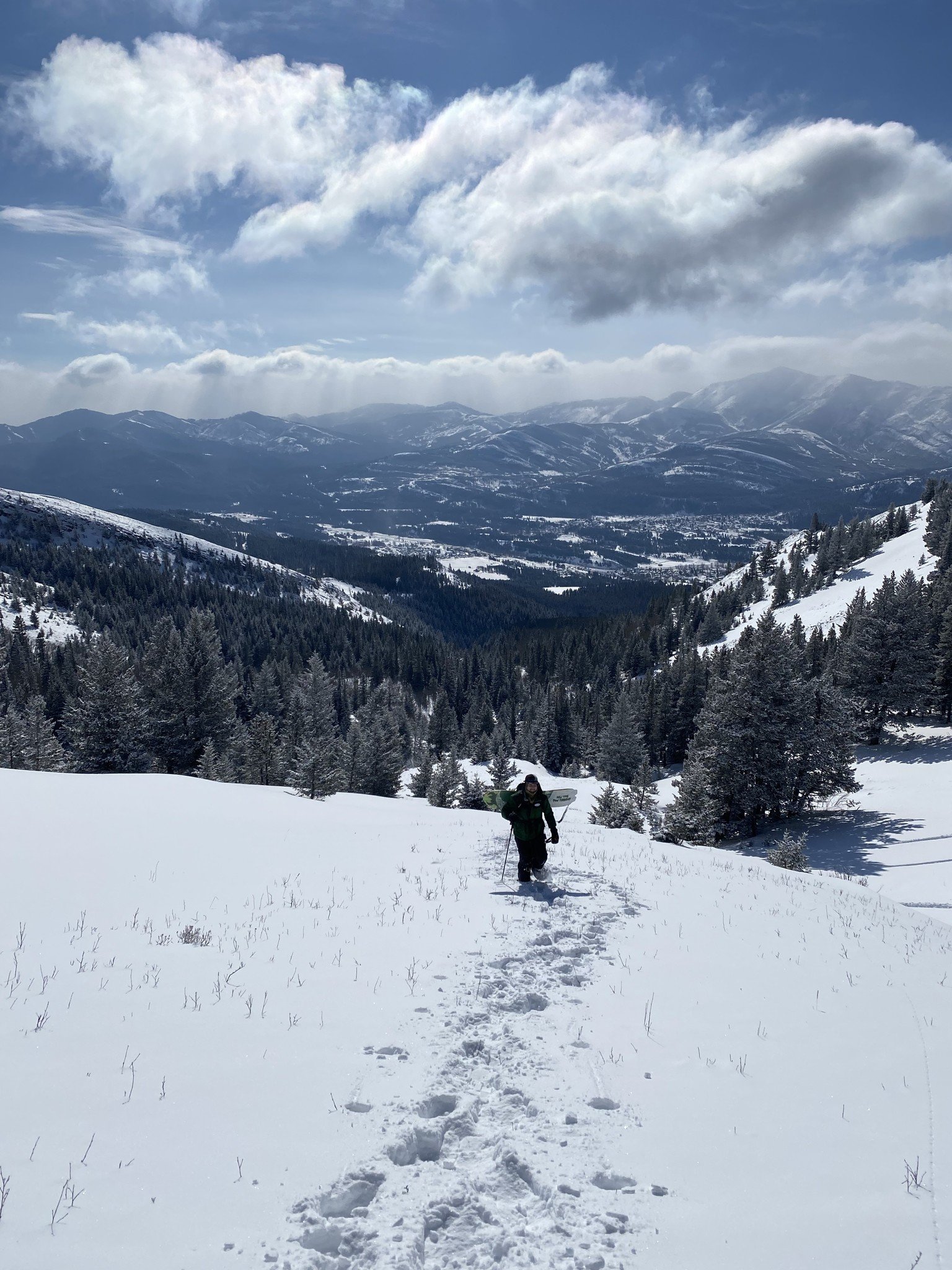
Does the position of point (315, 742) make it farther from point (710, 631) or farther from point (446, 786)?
point (710, 631)

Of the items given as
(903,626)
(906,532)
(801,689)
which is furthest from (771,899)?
(906,532)

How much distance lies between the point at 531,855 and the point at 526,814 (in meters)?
0.88

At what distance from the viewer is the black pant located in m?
12.9

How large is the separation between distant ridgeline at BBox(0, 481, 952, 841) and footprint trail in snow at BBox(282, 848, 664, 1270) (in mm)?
26991

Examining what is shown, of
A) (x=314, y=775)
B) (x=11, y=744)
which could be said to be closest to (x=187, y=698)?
(x=314, y=775)

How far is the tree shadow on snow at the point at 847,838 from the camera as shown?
2638cm

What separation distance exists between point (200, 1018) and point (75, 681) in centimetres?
8866

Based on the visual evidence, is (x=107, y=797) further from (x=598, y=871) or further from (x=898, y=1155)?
(x=898, y=1155)

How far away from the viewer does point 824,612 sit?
99688 millimetres

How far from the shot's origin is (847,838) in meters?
29.8

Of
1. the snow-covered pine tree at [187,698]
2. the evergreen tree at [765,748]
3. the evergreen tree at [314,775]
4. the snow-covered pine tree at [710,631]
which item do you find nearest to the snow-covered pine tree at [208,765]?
the snow-covered pine tree at [187,698]

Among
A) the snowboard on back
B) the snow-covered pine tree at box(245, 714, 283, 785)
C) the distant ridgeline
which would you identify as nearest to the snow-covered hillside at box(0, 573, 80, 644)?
the distant ridgeline

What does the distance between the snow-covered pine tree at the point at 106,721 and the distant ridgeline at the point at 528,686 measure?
10 centimetres

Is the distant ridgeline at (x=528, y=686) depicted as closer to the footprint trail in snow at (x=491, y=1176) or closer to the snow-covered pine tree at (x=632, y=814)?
the snow-covered pine tree at (x=632, y=814)
